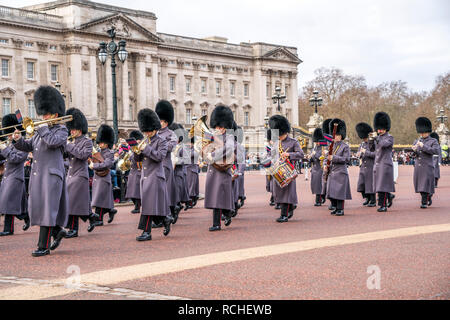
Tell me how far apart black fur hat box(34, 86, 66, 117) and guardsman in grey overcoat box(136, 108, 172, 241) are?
141 centimetres

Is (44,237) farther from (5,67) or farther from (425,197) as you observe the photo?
(5,67)

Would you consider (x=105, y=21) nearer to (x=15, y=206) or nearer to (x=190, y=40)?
(x=190, y=40)

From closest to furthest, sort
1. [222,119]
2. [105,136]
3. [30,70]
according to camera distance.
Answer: [222,119] < [105,136] < [30,70]

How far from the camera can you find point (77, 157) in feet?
35.8

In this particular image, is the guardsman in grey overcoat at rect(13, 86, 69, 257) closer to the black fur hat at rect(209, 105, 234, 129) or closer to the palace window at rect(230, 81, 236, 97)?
the black fur hat at rect(209, 105, 234, 129)

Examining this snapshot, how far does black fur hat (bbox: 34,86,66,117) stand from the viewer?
30.8 feet

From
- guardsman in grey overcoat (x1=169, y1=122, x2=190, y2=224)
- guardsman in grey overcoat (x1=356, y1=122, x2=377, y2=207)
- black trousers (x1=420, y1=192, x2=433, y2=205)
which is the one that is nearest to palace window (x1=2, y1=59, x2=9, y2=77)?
guardsman in grey overcoat (x1=356, y1=122, x2=377, y2=207)

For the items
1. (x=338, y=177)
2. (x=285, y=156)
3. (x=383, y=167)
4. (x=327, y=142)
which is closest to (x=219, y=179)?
(x=285, y=156)

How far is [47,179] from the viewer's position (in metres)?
9.09

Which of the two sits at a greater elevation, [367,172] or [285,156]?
[285,156]

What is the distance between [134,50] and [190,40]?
32.5 feet

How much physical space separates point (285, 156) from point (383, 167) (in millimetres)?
2896

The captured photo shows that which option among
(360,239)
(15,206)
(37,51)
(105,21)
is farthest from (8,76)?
(360,239)

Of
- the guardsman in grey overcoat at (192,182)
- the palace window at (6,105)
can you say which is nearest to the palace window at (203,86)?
the palace window at (6,105)
